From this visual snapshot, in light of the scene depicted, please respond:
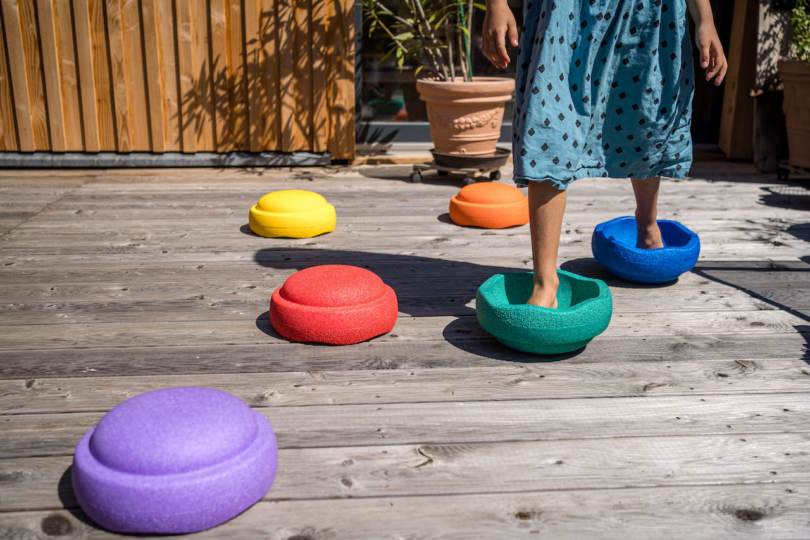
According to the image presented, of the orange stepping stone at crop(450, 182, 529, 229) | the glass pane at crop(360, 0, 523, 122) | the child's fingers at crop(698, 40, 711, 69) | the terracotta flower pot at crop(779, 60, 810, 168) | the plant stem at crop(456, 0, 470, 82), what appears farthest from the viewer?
the glass pane at crop(360, 0, 523, 122)

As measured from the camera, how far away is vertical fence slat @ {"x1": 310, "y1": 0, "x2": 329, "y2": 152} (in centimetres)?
475

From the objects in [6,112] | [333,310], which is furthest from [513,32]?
[6,112]

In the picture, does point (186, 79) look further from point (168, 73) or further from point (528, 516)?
point (528, 516)

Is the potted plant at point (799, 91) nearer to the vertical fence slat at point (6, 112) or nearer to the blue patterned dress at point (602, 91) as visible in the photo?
the blue patterned dress at point (602, 91)

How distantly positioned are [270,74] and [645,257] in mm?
3241

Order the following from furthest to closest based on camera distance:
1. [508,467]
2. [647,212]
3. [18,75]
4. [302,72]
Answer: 1. [302,72]
2. [18,75]
3. [647,212]
4. [508,467]

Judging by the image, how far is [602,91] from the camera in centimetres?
208

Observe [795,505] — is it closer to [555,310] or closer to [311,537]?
[555,310]

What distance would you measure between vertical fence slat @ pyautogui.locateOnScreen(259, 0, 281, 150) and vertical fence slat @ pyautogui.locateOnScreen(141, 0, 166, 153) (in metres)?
0.71

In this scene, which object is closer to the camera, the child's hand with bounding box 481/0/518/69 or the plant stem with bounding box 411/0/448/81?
the child's hand with bounding box 481/0/518/69

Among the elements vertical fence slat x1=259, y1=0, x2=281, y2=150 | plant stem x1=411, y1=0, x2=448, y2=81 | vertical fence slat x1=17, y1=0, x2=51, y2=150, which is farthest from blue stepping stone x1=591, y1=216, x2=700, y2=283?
vertical fence slat x1=17, y1=0, x2=51, y2=150

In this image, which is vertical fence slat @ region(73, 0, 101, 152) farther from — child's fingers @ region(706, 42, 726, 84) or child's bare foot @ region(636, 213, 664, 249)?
child's fingers @ region(706, 42, 726, 84)

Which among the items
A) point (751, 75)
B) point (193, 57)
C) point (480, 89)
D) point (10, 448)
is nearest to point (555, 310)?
point (10, 448)

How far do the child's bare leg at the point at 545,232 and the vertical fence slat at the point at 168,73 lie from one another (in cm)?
355
